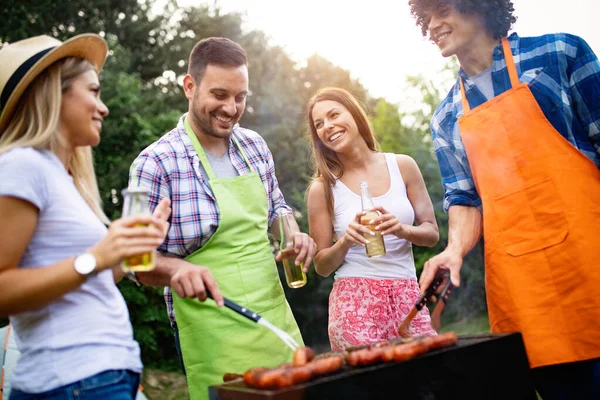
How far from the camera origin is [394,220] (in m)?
2.74

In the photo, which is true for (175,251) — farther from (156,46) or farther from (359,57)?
(359,57)

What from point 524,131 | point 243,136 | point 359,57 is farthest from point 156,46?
point 524,131

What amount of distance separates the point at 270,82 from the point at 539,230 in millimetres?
11054

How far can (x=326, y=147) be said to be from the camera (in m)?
3.49

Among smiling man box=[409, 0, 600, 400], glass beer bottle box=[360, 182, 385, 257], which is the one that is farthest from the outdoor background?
smiling man box=[409, 0, 600, 400]

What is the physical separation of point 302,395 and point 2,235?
956mm

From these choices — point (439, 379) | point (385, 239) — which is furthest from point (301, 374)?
point (385, 239)

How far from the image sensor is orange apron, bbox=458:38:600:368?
227 centimetres

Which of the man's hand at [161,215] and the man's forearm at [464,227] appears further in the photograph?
the man's forearm at [464,227]

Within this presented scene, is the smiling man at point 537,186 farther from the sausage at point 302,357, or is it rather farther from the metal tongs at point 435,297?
the sausage at point 302,357

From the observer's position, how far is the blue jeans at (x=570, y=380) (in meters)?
2.27

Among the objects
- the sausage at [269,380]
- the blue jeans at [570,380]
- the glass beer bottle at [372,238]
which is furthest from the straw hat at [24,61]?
the blue jeans at [570,380]

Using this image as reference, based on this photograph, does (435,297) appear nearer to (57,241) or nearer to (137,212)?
(137,212)

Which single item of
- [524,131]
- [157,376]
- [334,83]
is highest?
[334,83]
